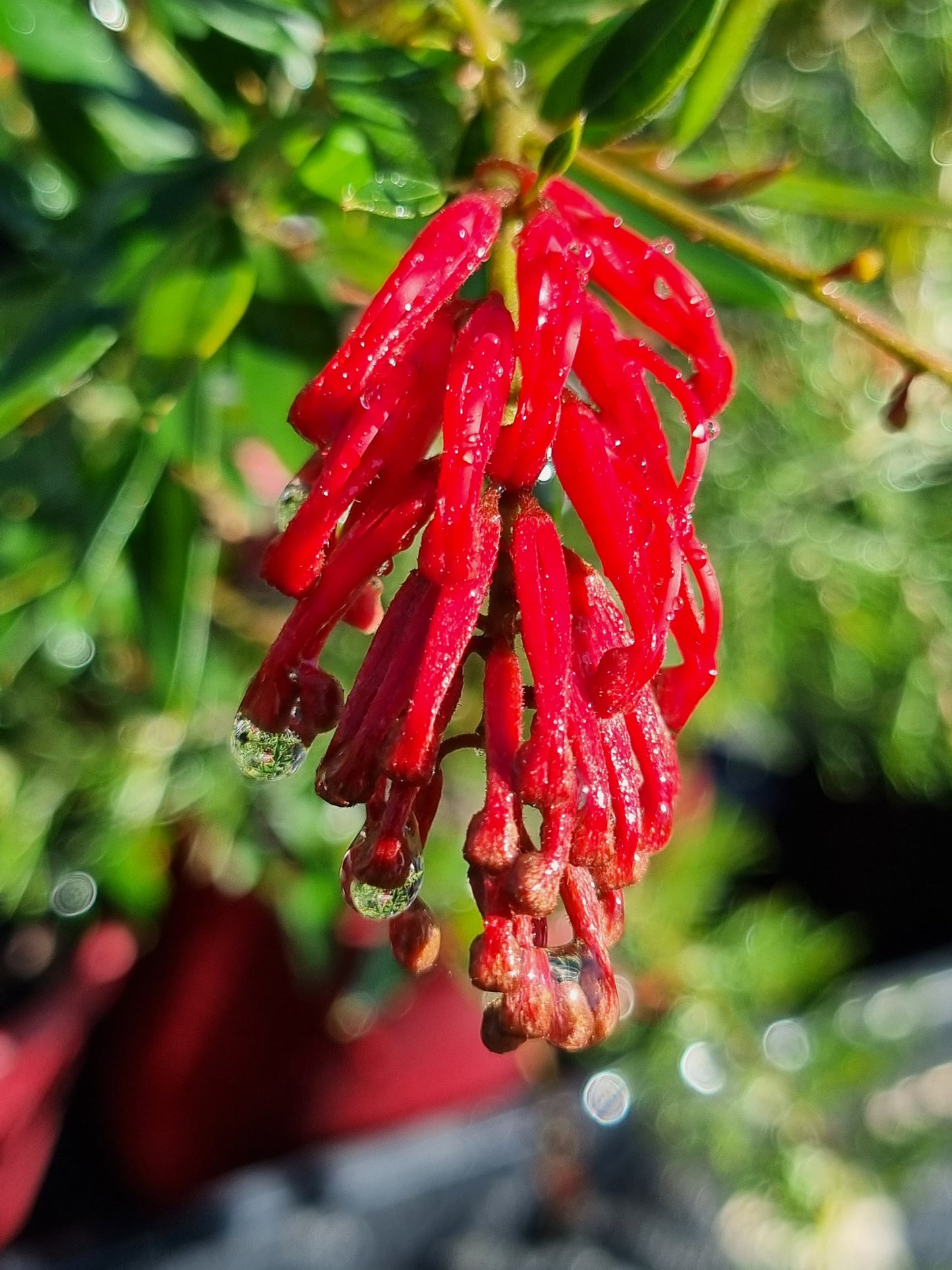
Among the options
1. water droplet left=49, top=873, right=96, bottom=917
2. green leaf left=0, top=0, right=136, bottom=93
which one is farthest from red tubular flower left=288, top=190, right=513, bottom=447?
water droplet left=49, top=873, right=96, bottom=917

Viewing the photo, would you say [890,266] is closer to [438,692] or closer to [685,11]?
[685,11]

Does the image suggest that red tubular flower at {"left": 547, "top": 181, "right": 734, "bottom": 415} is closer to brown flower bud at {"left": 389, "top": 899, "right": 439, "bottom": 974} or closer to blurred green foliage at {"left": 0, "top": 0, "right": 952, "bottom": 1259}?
blurred green foliage at {"left": 0, "top": 0, "right": 952, "bottom": 1259}

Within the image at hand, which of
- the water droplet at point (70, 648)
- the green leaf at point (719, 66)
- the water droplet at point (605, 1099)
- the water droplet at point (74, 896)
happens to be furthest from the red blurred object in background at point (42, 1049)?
the green leaf at point (719, 66)

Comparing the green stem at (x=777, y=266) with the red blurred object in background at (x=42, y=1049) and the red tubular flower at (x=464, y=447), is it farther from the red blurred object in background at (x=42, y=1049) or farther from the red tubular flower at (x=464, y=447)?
the red blurred object in background at (x=42, y=1049)

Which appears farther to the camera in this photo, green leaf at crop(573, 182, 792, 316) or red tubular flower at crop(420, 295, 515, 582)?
green leaf at crop(573, 182, 792, 316)

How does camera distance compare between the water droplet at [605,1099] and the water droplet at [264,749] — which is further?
the water droplet at [605,1099]
